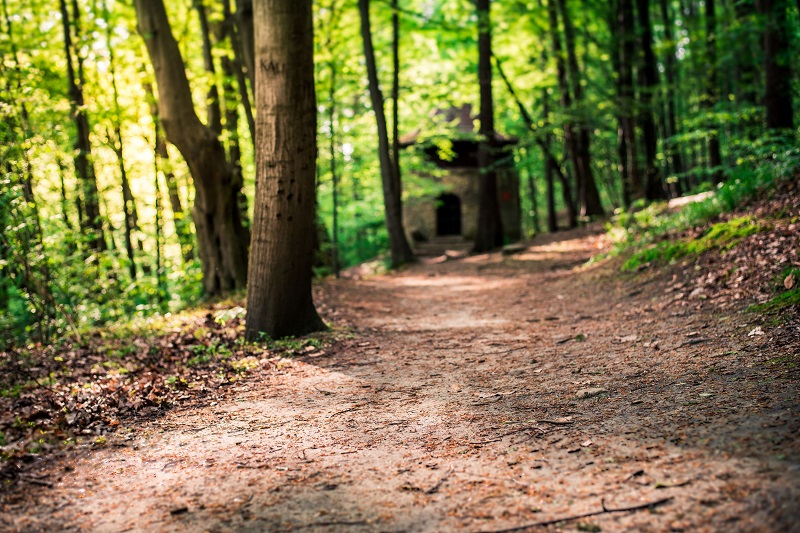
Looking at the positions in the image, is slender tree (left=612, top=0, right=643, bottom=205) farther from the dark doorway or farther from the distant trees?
the dark doorway

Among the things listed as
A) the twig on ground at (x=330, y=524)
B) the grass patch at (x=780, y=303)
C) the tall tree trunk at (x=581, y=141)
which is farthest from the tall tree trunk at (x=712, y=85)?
the twig on ground at (x=330, y=524)

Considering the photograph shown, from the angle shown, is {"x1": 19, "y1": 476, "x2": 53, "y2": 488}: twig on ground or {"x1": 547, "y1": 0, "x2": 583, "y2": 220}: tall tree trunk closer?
{"x1": 19, "y1": 476, "x2": 53, "y2": 488}: twig on ground

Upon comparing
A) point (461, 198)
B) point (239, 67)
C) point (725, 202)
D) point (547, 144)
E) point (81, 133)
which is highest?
point (239, 67)

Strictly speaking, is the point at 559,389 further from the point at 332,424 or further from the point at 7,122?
the point at 7,122

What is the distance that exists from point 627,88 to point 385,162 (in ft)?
21.0

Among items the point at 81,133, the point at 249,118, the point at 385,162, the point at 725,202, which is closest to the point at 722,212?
the point at 725,202

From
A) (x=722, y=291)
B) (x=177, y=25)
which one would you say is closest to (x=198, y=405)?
(x=722, y=291)

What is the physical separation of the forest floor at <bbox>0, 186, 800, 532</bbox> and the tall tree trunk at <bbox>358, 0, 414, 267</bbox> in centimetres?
1070

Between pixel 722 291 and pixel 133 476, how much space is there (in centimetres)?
578

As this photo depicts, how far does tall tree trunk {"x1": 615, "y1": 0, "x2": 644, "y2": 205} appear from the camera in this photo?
16.2 metres

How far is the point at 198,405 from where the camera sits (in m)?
4.98

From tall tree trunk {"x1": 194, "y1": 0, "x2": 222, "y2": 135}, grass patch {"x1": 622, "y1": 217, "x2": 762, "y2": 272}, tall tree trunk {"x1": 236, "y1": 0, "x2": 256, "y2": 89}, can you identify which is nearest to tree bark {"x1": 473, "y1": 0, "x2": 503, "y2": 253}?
tall tree trunk {"x1": 194, "y1": 0, "x2": 222, "y2": 135}

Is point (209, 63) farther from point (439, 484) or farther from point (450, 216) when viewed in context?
point (450, 216)

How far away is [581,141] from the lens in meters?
20.4
